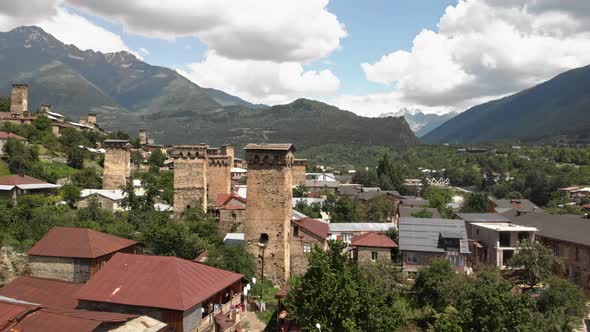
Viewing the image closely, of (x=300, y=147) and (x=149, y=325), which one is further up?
(x=300, y=147)

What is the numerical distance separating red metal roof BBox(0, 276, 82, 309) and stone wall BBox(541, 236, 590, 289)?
32782mm

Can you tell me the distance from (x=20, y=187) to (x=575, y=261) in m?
46.6

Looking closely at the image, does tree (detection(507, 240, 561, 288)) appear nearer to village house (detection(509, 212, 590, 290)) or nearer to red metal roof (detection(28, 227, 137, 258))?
village house (detection(509, 212, 590, 290))

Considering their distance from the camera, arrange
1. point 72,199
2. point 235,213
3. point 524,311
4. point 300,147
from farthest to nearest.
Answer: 1. point 300,147
2. point 72,199
3. point 235,213
4. point 524,311

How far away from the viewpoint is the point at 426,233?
3341 cm

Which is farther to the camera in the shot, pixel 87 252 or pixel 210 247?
pixel 210 247

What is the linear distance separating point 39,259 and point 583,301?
31.0 m

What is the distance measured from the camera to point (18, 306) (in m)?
16.0

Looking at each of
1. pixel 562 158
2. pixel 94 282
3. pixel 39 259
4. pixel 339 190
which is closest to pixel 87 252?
pixel 39 259

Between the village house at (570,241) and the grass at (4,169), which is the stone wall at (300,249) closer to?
the village house at (570,241)

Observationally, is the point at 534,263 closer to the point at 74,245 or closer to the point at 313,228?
the point at 313,228

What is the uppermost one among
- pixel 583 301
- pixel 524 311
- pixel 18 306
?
pixel 18 306

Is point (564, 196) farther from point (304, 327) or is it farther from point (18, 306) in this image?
point (18, 306)

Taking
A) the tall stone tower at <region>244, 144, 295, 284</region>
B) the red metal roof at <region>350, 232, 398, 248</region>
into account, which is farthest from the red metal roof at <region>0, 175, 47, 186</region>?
the red metal roof at <region>350, 232, 398, 248</region>
